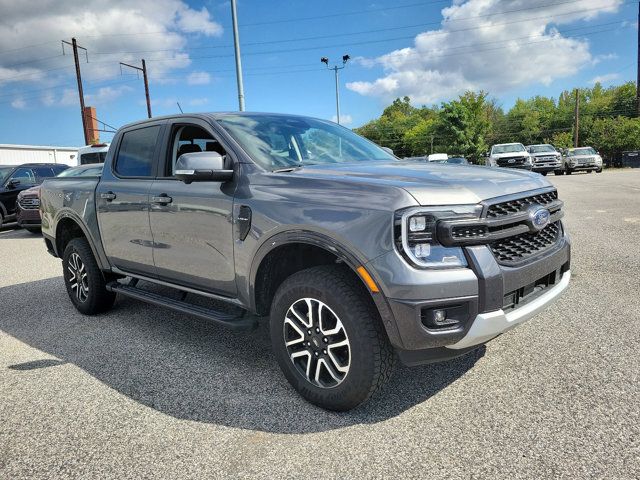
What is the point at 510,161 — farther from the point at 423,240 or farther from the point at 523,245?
the point at 423,240

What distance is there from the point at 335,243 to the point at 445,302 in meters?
0.66

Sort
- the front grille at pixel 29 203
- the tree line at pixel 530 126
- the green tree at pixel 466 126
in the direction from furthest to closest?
the green tree at pixel 466 126 → the tree line at pixel 530 126 → the front grille at pixel 29 203

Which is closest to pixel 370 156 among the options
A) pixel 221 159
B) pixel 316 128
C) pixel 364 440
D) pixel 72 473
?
pixel 316 128

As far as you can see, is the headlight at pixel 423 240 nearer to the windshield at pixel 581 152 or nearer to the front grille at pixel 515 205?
the front grille at pixel 515 205

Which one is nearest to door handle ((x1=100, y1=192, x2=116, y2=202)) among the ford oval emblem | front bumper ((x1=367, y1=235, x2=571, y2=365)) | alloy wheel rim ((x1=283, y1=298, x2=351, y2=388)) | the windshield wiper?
the windshield wiper

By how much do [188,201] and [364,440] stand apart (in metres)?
2.04

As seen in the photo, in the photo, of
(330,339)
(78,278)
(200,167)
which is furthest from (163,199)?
(78,278)

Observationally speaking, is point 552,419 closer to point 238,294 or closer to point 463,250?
point 463,250

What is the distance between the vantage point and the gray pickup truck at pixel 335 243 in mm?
2439

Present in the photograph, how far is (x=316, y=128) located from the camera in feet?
13.5

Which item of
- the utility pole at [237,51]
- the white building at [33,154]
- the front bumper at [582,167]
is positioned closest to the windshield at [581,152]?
the front bumper at [582,167]

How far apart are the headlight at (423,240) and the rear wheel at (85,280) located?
11.7ft

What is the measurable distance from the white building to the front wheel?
40.6 metres

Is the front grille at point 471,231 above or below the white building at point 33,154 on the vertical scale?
below
